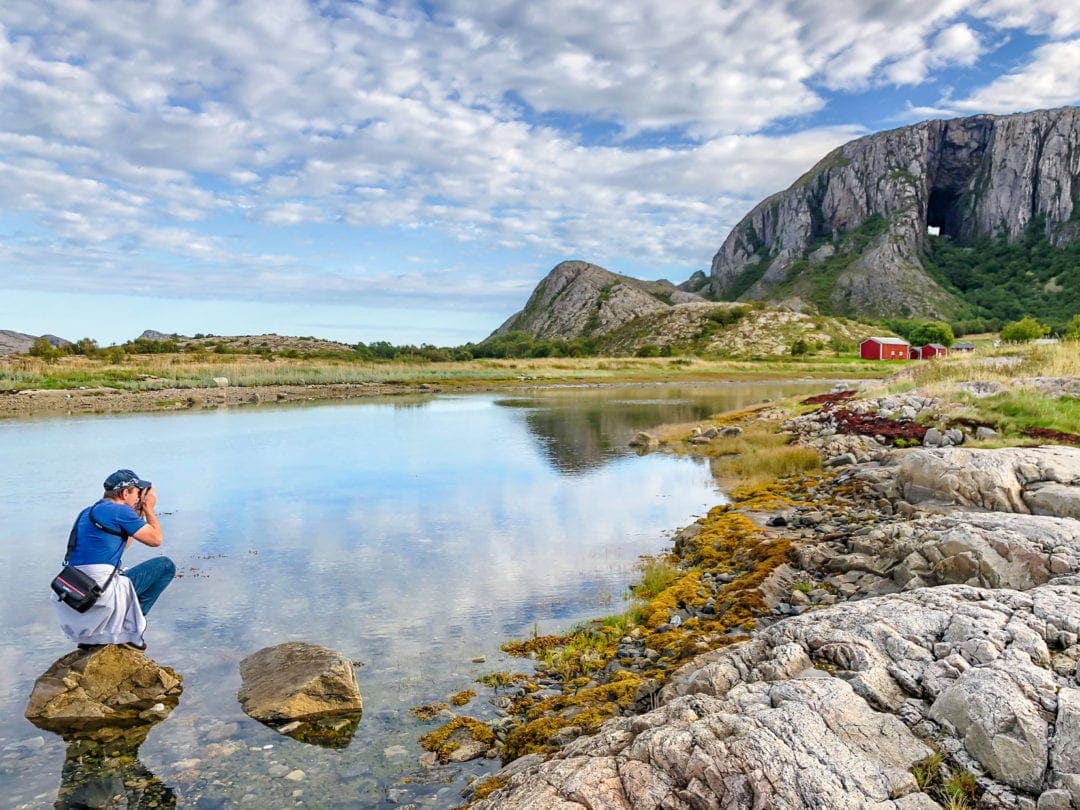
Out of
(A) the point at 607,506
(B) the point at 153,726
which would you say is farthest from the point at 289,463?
(B) the point at 153,726

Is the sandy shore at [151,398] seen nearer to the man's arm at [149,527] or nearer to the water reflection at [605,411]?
the water reflection at [605,411]

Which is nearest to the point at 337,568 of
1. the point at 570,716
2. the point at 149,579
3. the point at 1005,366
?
the point at 149,579

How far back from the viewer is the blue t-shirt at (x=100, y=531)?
8.25 m

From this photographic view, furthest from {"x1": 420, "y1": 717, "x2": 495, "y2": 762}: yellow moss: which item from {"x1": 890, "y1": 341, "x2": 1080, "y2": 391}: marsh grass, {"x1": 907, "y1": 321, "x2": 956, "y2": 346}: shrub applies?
{"x1": 907, "y1": 321, "x2": 956, "y2": 346}: shrub

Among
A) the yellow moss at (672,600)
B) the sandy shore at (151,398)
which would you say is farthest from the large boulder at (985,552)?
the sandy shore at (151,398)

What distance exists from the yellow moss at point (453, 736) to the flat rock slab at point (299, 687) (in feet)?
3.56

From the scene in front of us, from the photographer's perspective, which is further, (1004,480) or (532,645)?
(1004,480)

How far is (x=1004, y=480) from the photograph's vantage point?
Answer: 1236 centimetres

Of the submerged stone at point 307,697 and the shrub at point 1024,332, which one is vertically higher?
the shrub at point 1024,332

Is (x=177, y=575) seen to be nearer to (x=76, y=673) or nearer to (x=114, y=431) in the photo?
(x=76, y=673)

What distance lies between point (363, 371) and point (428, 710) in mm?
75411

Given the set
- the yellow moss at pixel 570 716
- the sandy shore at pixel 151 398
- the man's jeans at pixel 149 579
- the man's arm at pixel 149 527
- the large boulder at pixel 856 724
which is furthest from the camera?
the sandy shore at pixel 151 398

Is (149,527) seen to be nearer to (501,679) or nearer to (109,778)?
(109,778)

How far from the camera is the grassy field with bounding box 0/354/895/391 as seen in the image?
59.2m
